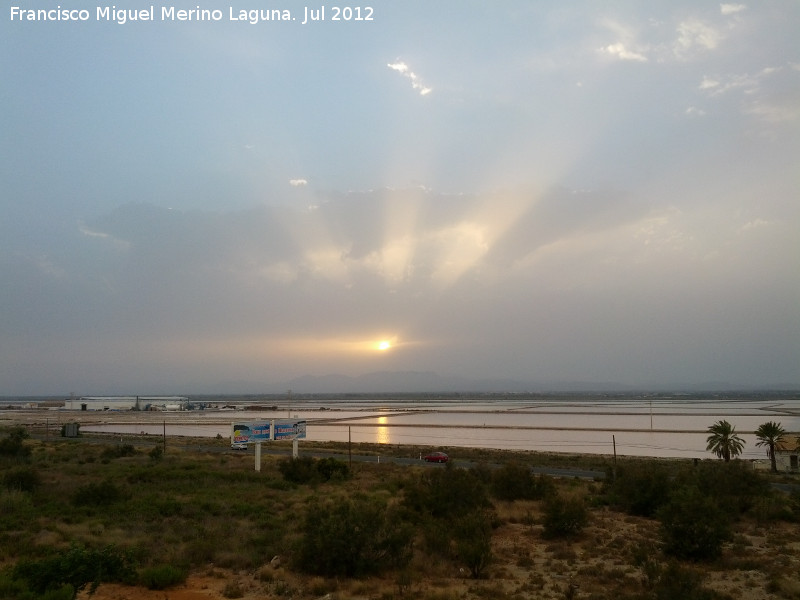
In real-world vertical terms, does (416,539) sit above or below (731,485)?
above

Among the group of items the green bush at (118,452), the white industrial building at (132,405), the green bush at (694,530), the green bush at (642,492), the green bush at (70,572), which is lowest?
the white industrial building at (132,405)

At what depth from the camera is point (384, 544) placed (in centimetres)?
1355

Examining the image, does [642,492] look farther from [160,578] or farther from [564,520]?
[160,578]

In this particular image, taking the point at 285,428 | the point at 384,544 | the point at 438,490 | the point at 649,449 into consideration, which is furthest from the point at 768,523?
the point at 649,449

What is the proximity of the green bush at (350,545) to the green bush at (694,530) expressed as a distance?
6933 millimetres

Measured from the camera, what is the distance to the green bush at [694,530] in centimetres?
1432

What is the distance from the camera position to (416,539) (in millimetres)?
16422

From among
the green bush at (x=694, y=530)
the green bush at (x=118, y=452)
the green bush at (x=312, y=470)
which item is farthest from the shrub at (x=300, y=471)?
the green bush at (x=694, y=530)

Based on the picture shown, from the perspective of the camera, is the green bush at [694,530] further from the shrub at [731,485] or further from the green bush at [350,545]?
the green bush at [350,545]

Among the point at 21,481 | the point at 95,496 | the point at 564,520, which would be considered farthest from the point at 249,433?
the point at 564,520

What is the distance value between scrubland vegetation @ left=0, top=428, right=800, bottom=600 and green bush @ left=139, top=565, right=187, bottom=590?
27mm

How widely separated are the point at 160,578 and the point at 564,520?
37.5 ft

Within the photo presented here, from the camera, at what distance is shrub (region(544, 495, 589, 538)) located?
17.3 m

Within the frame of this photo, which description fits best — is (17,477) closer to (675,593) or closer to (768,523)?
(675,593)
